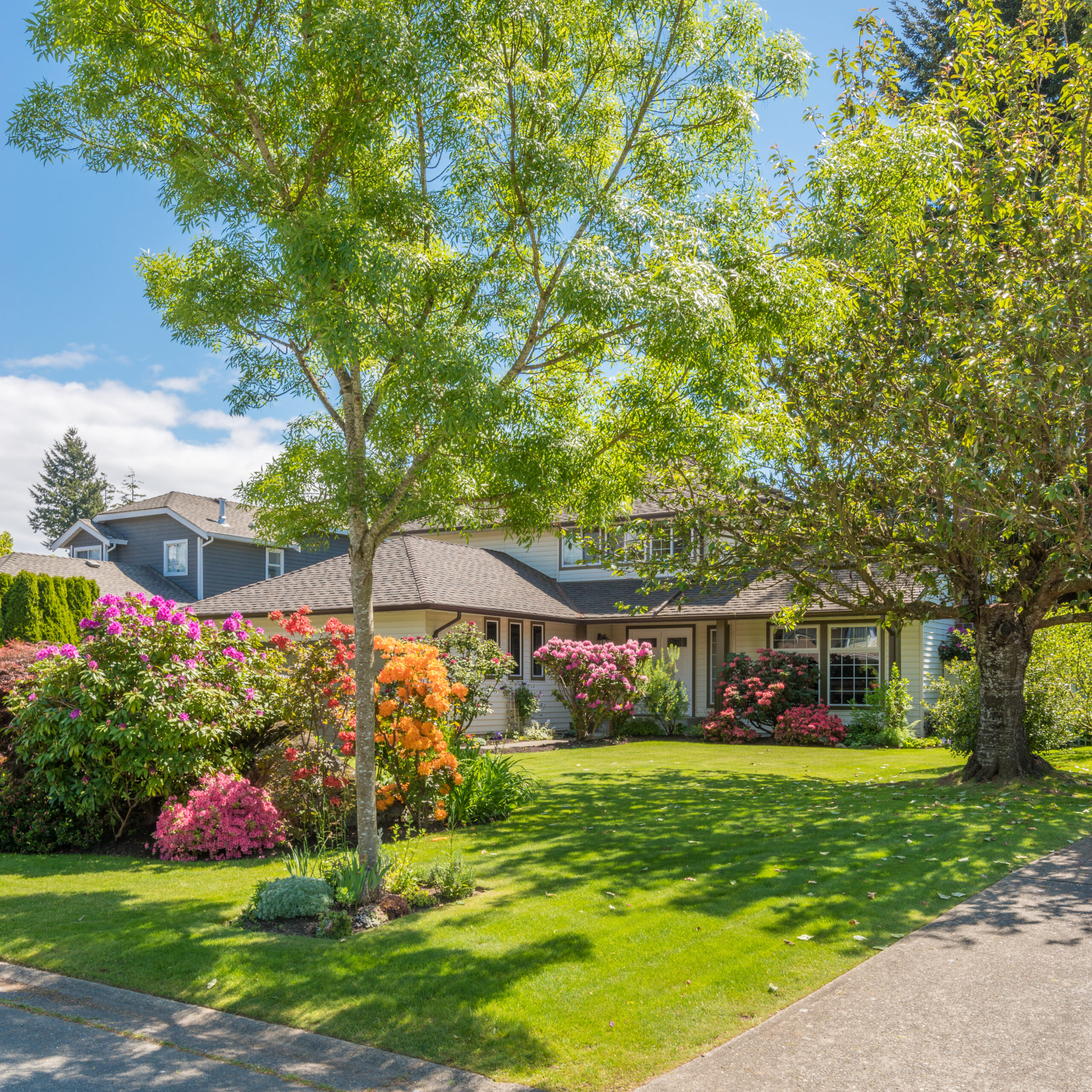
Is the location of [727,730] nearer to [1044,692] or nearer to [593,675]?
[593,675]

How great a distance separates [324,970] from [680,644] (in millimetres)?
20090

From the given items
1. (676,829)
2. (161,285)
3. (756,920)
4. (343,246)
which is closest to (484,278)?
(343,246)

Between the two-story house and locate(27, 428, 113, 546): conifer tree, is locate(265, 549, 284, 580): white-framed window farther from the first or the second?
locate(27, 428, 113, 546): conifer tree

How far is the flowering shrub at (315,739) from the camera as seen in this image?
9.73 meters

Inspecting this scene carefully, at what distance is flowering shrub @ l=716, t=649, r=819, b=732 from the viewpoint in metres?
21.7

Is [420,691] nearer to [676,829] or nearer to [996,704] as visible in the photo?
[676,829]

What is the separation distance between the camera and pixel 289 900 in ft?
22.2

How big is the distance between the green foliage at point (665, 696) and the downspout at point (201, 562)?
1587 cm

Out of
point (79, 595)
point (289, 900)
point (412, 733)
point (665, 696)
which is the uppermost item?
point (79, 595)

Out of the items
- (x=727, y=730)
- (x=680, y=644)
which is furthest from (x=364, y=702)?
(x=680, y=644)

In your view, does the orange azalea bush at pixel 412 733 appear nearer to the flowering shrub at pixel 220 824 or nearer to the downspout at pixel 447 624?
the flowering shrub at pixel 220 824

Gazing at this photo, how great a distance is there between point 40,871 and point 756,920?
680cm

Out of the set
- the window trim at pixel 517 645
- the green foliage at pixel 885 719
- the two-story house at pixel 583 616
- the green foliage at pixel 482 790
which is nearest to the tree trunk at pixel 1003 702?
the green foliage at pixel 885 719

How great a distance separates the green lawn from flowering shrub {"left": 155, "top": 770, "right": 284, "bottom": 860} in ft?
1.31
